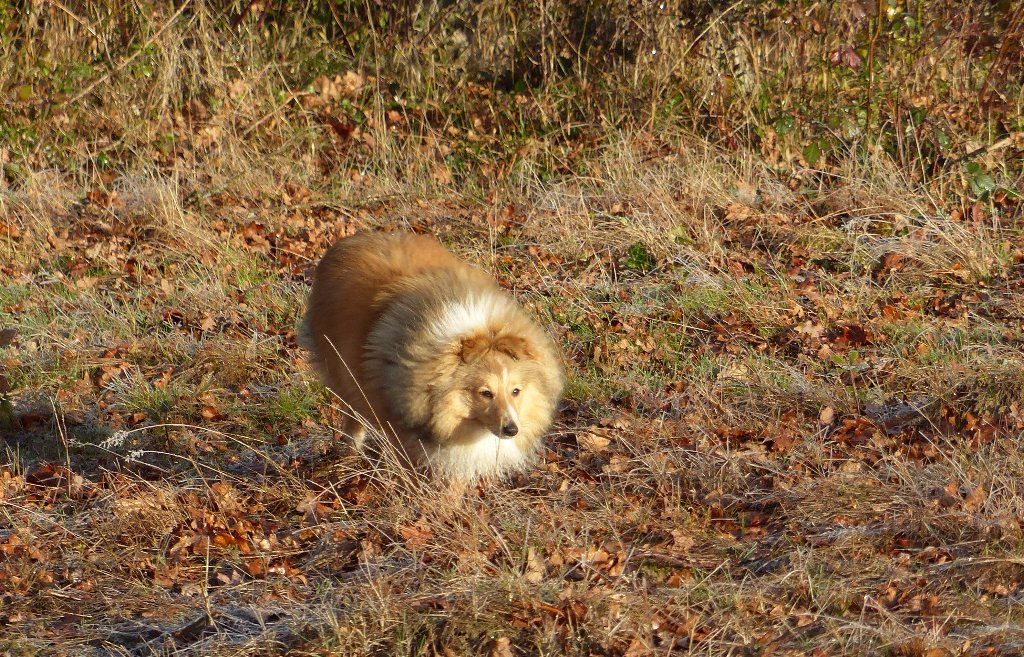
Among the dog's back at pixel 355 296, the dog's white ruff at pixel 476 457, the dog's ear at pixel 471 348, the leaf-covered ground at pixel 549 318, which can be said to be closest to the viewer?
the leaf-covered ground at pixel 549 318

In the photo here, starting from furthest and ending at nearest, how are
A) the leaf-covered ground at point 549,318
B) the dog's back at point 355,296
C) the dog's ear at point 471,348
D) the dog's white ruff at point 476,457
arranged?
the dog's back at point 355,296 → the dog's white ruff at point 476,457 → the dog's ear at point 471,348 → the leaf-covered ground at point 549,318

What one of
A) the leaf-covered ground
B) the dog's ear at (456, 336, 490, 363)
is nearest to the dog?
the dog's ear at (456, 336, 490, 363)

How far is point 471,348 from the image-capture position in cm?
454

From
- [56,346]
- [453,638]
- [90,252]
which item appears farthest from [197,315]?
[453,638]

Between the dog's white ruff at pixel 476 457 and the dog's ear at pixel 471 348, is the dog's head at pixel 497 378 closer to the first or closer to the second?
the dog's ear at pixel 471 348

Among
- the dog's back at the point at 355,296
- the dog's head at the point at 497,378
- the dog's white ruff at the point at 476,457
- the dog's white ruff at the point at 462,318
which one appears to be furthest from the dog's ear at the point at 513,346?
the dog's back at the point at 355,296

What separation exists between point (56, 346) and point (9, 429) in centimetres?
81

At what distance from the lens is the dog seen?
456 centimetres

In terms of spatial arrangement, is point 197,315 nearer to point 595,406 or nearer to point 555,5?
point 595,406

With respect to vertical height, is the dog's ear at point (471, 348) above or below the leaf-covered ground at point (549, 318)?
above

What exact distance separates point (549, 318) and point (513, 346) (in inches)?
70.9

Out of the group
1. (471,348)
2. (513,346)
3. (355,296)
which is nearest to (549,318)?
(355,296)

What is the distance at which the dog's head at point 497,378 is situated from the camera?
14.9 ft

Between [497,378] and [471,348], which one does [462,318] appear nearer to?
[471,348]
